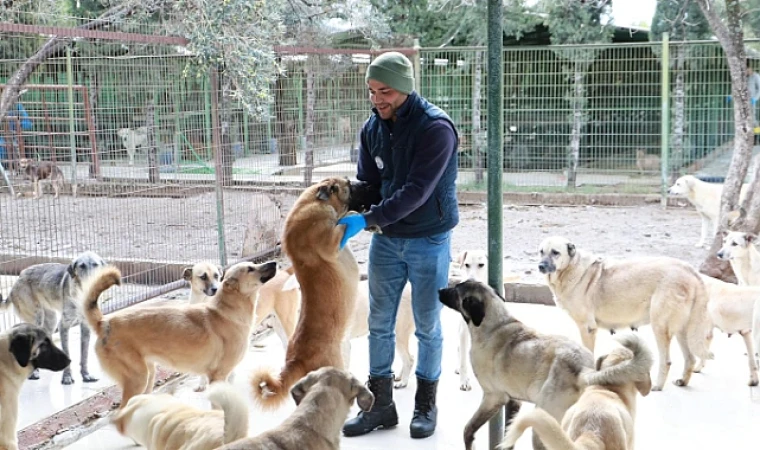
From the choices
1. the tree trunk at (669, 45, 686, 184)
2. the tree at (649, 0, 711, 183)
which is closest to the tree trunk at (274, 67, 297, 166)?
the tree at (649, 0, 711, 183)

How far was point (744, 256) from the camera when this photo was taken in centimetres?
654

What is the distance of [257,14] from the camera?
891cm

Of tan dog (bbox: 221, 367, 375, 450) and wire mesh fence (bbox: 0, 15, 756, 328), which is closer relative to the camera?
tan dog (bbox: 221, 367, 375, 450)

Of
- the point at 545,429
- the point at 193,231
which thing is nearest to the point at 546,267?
the point at 545,429

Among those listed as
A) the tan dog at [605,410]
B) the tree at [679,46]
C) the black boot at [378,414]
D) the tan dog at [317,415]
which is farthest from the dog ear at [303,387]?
the tree at [679,46]

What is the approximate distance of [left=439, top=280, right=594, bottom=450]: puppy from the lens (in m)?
3.52

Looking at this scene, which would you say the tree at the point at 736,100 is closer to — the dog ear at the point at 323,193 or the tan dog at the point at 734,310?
the tan dog at the point at 734,310

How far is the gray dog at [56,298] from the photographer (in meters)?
5.39

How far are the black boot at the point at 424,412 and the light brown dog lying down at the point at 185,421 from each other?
1226 mm

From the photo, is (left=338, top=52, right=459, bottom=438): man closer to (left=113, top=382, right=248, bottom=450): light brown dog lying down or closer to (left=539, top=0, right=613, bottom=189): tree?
(left=113, top=382, right=248, bottom=450): light brown dog lying down

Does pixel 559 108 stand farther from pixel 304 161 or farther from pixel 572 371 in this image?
pixel 572 371

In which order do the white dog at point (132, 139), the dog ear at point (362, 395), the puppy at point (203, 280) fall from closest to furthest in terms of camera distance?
1. the dog ear at point (362, 395)
2. the puppy at point (203, 280)
3. the white dog at point (132, 139)

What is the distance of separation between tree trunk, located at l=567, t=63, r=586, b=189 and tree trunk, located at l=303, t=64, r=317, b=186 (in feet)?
17.0

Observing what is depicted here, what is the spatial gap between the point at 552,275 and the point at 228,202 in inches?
138
